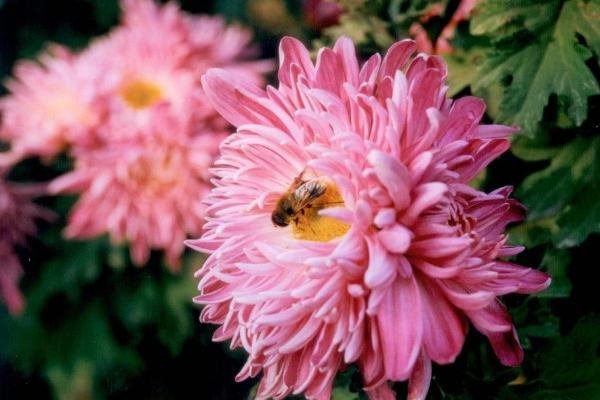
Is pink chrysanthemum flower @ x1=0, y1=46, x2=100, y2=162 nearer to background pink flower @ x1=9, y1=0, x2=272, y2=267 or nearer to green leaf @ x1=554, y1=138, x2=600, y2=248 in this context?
background pink flower @ x1=9, y1=0, x2=272, y2=267

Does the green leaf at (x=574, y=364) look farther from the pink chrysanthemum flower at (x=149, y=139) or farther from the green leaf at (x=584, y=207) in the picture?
the pink chrysanthemum flower at (x=149, y=139)

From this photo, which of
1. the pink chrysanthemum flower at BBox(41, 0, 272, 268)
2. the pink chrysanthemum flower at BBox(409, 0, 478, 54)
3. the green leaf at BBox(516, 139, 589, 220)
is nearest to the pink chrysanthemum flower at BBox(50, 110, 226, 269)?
the pink chrysanthemum flower at BBox(41, 0, 272, 268)

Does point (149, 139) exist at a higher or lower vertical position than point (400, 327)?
lower

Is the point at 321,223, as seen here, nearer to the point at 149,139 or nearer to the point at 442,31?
the point at 442,31

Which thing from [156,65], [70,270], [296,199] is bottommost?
[70,270]

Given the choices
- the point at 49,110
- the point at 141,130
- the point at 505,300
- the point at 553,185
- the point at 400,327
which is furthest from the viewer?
the point at 49,110

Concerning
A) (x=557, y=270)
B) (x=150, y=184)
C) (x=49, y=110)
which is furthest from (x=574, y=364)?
(x=49, y=110)
